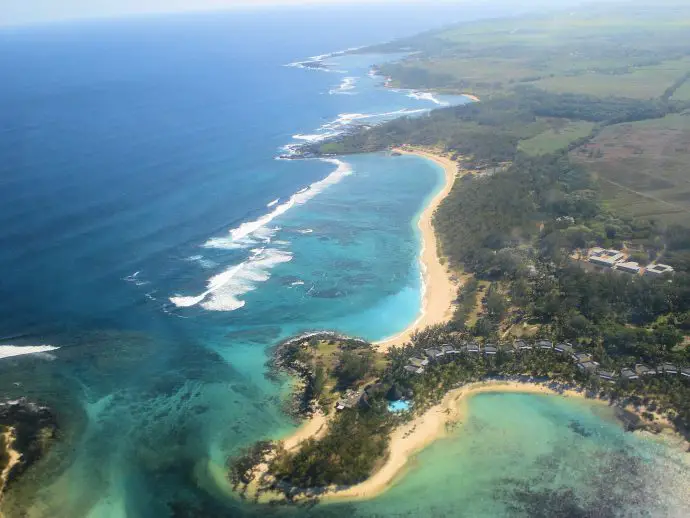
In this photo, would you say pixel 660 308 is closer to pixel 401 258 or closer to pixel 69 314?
pixel 401 258

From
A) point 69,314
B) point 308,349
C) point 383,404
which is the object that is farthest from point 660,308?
point 69,314

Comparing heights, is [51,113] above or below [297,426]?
above

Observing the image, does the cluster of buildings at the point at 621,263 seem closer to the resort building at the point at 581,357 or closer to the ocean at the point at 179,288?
the resort building at the point at 581,357

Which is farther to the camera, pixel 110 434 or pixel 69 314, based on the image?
pixel 69 314

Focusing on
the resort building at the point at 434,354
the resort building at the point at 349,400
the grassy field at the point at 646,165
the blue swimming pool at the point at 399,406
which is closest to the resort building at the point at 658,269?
the grassy field at the point at 646,165

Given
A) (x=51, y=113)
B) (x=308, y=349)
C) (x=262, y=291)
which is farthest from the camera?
(x=51, y=113)

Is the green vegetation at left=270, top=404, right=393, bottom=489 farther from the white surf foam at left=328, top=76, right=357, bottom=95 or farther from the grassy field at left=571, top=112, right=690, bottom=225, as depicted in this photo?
the white surf foam at left=328, top=76, right=357, bottom=95
